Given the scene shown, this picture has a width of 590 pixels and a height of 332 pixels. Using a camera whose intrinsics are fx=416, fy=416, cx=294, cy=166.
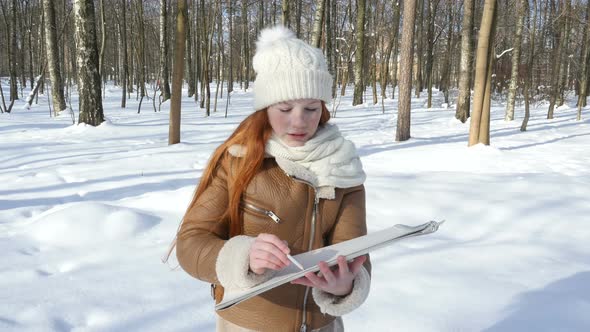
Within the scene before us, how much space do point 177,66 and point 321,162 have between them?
6.08m

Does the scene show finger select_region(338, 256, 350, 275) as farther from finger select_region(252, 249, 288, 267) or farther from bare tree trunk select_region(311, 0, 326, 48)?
bare tree trunk select_region(311, 0, 326, 48)

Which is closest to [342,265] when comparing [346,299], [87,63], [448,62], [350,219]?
[346,299]

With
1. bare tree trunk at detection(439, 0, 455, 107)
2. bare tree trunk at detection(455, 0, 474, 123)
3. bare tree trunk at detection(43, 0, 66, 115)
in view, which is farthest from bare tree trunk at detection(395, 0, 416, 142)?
bare tree trunk at detection(439, 0, 455, 107)

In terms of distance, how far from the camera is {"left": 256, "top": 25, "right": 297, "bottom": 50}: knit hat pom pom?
1272 mm

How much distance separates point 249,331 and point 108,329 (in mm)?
1302

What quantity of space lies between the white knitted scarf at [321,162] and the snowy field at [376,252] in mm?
1354

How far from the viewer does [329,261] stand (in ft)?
3.09

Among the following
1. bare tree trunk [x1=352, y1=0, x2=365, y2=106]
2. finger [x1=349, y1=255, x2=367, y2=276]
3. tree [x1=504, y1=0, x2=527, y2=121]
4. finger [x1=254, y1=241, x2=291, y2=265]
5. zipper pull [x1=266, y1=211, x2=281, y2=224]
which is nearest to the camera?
finger [x1=254, y1=241, x2=291, y2=265]

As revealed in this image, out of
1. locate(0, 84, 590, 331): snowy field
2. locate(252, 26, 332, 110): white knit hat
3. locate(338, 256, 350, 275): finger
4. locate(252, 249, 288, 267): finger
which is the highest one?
locate(252, 26, 332, 110): white knit hat

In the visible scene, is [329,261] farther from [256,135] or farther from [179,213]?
[179,213]

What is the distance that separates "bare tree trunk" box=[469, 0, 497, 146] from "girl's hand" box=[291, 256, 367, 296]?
7.03 m

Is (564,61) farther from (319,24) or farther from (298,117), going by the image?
(298,117)

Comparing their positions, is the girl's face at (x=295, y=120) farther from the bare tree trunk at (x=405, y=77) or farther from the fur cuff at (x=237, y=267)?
the bare tree trunk at (x=405, y=77)

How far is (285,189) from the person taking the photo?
1166mm
